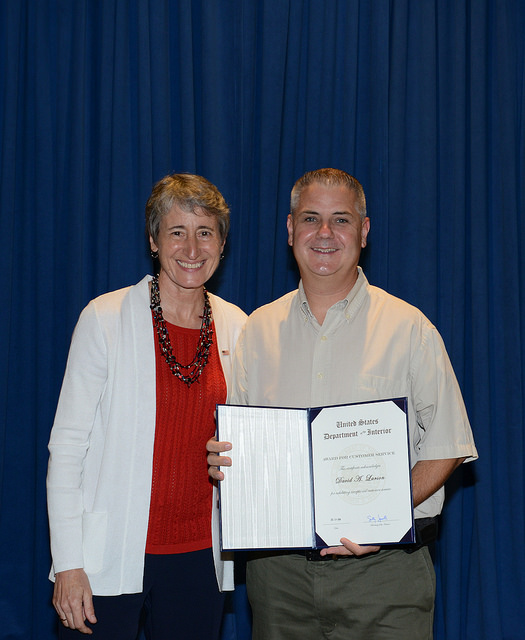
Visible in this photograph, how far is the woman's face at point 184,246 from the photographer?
224 centimetres

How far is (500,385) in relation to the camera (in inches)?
134

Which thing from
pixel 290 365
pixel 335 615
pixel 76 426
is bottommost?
pixel 335 615

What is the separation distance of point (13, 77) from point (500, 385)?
8.81 ft

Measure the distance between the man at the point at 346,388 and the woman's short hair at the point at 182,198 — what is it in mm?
280

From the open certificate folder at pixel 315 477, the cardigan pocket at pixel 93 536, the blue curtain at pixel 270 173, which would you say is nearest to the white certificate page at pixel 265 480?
the open certificate folder at pixel 315 477

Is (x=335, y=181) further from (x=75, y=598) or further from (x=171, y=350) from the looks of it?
(x=75, y=598)

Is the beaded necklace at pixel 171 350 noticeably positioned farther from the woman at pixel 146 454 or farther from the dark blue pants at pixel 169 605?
the dark blue pants at pixel 169 605

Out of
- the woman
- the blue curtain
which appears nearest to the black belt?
the woman

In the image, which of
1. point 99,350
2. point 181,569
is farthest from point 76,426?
point 181,569

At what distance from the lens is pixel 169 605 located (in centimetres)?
212

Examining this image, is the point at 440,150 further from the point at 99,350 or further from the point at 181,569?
the point at 181,569

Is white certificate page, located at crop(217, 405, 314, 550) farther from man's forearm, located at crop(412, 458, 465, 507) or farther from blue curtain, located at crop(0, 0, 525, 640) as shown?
blue curtain, located at crop(0, 0, 525, 640)

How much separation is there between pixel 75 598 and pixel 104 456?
1.30 feet

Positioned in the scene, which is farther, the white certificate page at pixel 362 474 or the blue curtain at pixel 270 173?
the blue curtain at pixel 270 173
